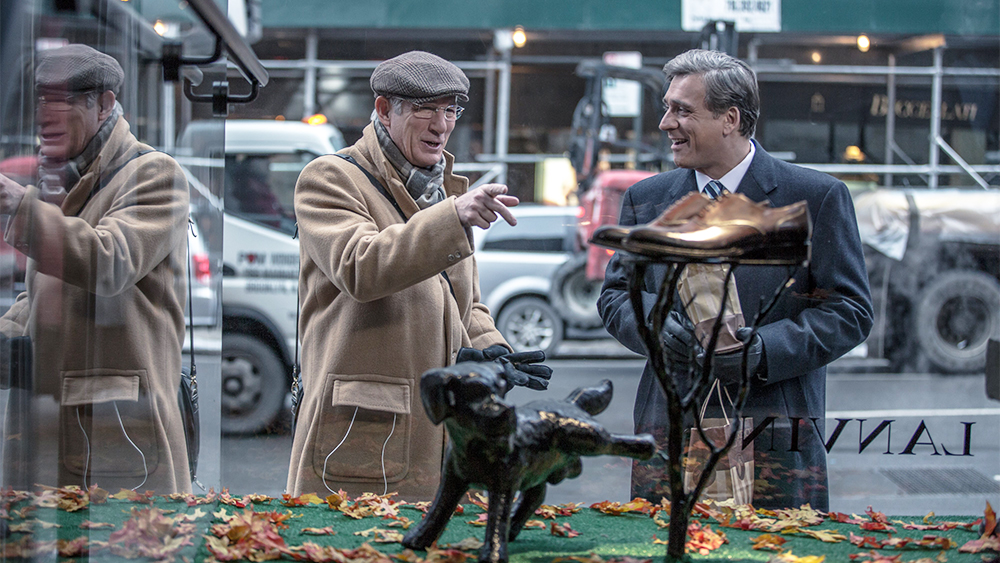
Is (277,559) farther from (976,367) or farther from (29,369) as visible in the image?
(976,367)

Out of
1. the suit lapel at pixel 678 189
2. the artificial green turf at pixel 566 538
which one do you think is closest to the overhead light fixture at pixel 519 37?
the suit lapel at pixel 678 189

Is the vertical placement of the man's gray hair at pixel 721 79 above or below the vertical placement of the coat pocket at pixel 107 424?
above

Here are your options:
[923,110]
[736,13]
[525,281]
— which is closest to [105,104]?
[736,13]

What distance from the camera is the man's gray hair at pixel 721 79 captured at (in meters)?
2.01

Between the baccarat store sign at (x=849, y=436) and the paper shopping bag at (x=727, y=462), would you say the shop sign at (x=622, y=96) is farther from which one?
the paper shopping bag at (x=727, y=462)

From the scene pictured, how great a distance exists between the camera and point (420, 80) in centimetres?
197

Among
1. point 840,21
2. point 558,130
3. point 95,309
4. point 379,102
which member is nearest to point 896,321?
point 840,21

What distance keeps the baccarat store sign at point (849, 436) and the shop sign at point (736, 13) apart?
75.2 inches

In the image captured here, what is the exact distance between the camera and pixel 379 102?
2.07m

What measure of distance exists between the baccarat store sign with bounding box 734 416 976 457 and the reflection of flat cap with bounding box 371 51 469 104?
37.2 inches

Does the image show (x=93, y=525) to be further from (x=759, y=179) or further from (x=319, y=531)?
(x=759, y=179)

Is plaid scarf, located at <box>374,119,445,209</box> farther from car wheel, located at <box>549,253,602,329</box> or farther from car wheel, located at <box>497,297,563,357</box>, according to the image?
car wheel, located at <box>497,297,563,357</box>

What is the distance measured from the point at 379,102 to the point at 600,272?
2610 mm

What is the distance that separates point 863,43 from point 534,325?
233cm
